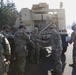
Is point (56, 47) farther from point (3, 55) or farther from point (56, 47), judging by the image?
point (3, 55)

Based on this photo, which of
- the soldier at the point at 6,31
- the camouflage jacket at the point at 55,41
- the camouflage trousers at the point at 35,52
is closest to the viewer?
the camouflage jacket at the point at 55,41

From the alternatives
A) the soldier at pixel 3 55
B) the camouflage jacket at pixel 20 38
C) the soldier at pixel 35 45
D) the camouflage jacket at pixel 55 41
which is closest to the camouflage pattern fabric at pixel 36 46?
the soldier at pixel 35 45

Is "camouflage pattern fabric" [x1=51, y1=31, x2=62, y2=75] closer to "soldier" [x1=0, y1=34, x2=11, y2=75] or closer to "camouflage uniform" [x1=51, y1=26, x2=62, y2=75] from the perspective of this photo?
"camouflage uniform" [x1=51, y1=26, x2=62, y2=75]

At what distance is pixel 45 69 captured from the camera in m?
10.5

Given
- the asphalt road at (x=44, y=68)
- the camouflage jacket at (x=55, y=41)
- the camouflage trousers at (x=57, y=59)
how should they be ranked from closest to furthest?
1. the camouflage jacket at (x=55, y=41)
2. the camouflage trousers at (x=57, y=59)
3. the asphalt road at (x=44, y=68)

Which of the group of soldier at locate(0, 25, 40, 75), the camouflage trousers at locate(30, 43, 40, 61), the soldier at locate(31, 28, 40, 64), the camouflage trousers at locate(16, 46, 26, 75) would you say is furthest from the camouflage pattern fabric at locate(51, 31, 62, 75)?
A: the camouflage trousers at locate(30, 43, 40, 61)

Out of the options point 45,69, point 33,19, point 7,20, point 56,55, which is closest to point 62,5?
point 33,19

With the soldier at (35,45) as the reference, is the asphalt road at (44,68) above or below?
below

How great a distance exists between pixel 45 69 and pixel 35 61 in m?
1.25

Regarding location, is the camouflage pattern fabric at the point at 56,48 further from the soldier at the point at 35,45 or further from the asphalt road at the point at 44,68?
the soldier at the point at 35,45

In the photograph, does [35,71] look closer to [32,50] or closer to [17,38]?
[32,50]

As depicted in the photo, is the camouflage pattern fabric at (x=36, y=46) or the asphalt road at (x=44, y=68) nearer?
the asphalt road at (x=44, y=68)

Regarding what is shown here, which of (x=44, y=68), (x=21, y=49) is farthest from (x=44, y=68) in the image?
(x=21, y=49)

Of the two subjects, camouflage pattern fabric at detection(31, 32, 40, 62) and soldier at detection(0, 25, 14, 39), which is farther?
camouflage pattern fabric at detection(31, 32, 40, 62)
